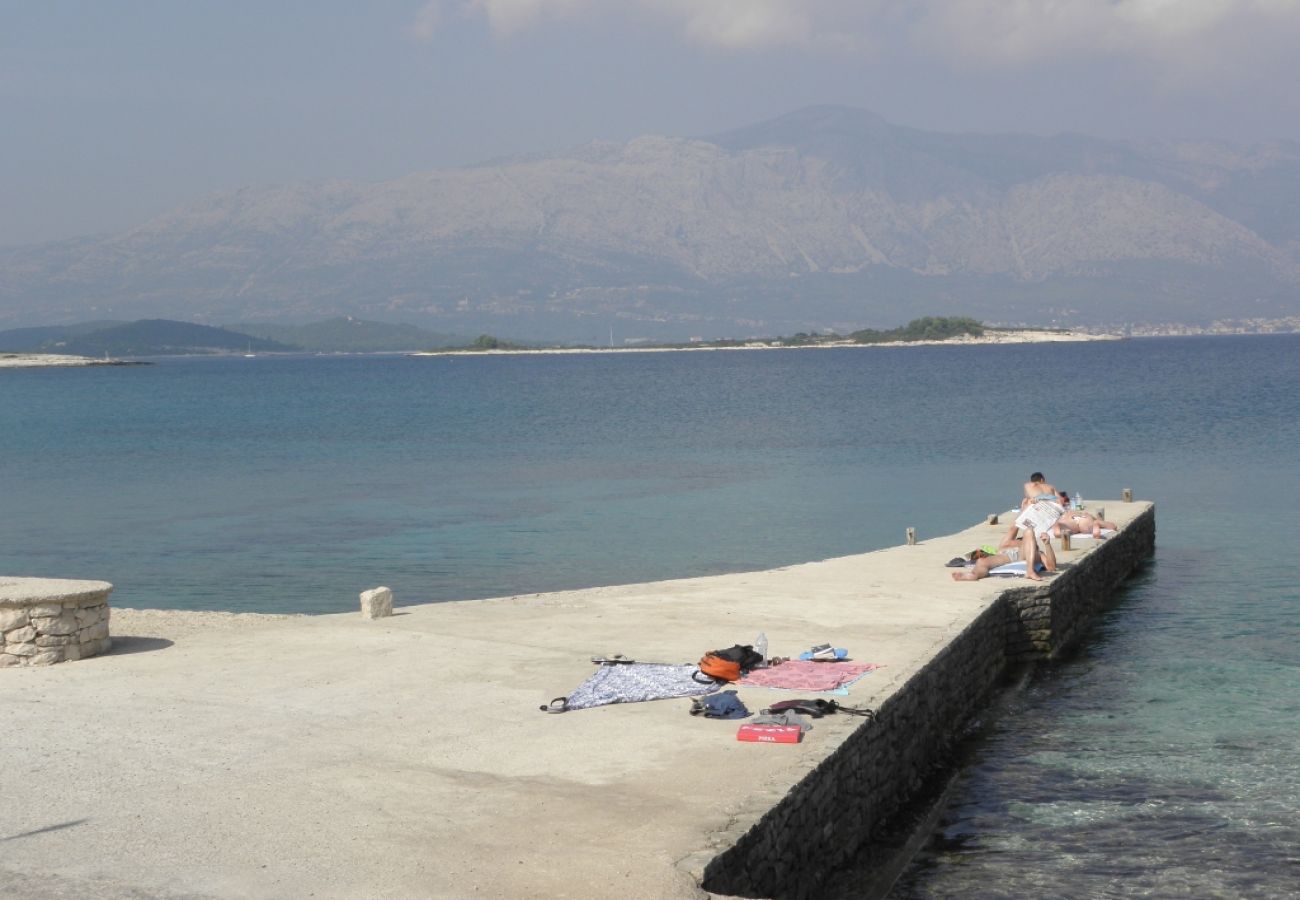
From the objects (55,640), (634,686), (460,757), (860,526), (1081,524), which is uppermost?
(1081,524)

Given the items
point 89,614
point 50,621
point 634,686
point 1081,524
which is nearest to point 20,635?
point 50,621

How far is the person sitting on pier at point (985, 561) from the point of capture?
20.9 m

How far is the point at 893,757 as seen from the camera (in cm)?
1339

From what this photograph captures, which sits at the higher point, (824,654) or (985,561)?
(985,561)

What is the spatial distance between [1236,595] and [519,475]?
28066 millimetres

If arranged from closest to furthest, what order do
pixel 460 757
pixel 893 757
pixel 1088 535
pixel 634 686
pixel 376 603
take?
pixel 460 757 < pixel 893 757 < pixel 634 686 < pixel 376 603 < pixel 1088 535

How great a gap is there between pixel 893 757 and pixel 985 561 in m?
8.21

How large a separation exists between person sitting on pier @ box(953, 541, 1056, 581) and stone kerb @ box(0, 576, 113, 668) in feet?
38.9

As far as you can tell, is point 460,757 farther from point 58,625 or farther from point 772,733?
point 58,625

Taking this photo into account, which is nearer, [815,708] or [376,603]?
[815,708]

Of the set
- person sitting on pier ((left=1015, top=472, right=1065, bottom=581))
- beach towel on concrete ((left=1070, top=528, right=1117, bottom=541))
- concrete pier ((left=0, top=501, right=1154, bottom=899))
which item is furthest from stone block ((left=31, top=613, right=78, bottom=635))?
beach towel on concrete ((left=1070, top=528, right=1117, bottom=541))

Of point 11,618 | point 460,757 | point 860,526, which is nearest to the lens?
point 460,757

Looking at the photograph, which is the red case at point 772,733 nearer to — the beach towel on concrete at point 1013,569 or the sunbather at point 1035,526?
the sunbather at point 1035,526

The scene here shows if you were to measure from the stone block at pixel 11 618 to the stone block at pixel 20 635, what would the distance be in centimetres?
4
